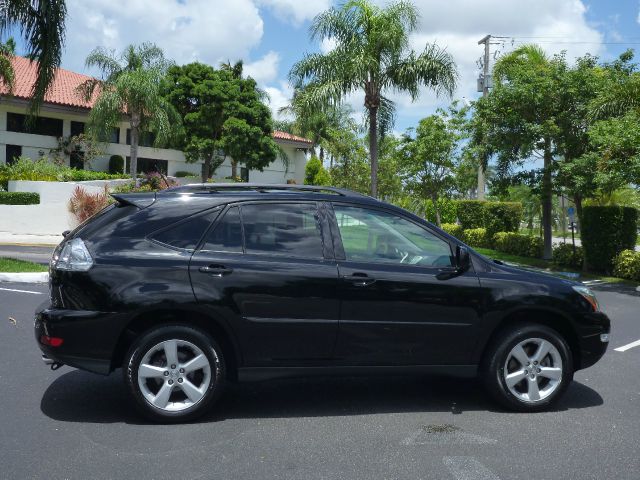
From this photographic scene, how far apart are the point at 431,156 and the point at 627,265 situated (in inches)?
586

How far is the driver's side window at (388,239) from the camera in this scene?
17.8 feet

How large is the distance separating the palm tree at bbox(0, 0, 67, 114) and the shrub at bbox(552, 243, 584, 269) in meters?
16.3

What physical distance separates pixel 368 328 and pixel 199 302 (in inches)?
51.4

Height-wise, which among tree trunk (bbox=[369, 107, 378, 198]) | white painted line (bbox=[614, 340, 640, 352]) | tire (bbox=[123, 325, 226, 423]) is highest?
tree trunk (bbox=[369, 107, 378, 198])

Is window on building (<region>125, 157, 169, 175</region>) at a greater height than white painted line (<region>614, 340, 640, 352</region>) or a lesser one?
greater

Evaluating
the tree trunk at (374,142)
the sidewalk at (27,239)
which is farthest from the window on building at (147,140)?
the tree trunk at (374,142)

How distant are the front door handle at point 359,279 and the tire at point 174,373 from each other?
1130 mm

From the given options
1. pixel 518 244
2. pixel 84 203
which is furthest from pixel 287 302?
pixel 84 203

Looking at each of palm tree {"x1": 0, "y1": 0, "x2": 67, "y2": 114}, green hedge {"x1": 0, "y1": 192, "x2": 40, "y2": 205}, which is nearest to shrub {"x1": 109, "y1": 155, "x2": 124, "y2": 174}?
green hedge {"x1": 0, "y1": 192, "x2": 40, "y2": 205}

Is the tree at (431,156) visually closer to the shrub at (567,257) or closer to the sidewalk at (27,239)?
the shrub at (567,257)

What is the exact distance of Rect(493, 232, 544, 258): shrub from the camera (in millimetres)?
25375

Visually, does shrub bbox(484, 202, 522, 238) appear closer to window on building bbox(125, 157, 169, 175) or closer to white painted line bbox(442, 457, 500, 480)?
window on building bbox(125, 157, 169, 175)

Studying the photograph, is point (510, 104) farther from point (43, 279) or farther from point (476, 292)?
point (476, 292)

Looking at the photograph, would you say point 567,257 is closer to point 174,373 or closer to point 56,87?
point 174,373
